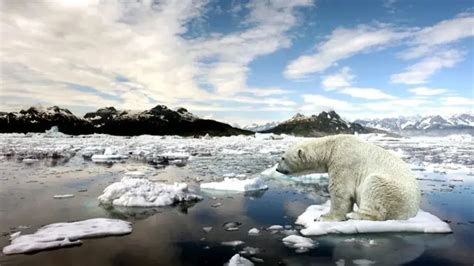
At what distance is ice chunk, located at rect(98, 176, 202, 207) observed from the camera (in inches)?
313

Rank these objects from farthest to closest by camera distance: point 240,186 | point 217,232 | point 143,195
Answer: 1. point 240,186
2. point 143,195
3. point 217,232

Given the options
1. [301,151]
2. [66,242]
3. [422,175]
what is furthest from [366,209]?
[422,175]

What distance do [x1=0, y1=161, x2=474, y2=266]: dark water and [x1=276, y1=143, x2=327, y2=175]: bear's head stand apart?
2.57 ft

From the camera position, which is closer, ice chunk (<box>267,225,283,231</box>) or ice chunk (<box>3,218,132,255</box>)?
ice chunk (<box>3,218,132,255</box>)

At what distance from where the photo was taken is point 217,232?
5930 millimetres

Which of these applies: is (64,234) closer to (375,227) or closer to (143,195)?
(143,195)

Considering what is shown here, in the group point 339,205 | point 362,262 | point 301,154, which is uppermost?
point 301,154

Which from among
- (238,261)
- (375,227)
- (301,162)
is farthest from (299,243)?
(301,162)

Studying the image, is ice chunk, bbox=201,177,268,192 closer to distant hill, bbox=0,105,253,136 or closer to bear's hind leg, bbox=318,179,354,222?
bear's hind leg, bbox=318,179,354,222

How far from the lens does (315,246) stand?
5273mm

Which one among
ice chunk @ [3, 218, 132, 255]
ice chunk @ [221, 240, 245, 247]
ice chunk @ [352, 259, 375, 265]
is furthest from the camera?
ice chunk @ [221, 240, 245, 247]

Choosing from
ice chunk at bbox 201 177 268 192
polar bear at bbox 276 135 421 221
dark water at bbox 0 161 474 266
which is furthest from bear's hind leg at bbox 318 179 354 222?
ice chunk at bbox 201 177 268 192

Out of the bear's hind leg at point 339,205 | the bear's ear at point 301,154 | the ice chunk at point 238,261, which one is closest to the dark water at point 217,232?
the ice chunk at point 238,261

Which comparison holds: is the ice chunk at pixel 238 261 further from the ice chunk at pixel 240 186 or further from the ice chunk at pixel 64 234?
the ice chunk at pixel 240 186
